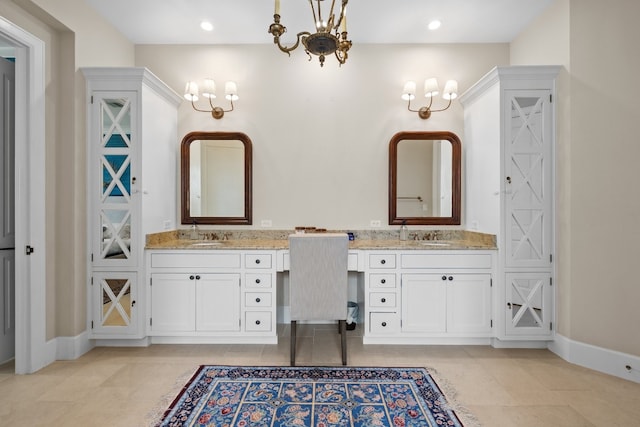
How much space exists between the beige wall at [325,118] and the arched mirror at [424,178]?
0.33 ft

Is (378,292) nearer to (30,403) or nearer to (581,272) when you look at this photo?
(581,272)

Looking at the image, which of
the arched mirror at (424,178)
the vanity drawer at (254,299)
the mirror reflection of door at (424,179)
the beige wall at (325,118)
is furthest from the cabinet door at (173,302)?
the mirror reflection of door at (424,179)

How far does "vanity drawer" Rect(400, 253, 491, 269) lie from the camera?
2.77m

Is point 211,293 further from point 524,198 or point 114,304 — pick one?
point 524,198

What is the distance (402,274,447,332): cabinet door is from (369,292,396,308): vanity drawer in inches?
3.7

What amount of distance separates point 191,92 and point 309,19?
4.34 ft

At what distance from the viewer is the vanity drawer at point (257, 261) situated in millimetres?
2770

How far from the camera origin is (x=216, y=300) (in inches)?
109

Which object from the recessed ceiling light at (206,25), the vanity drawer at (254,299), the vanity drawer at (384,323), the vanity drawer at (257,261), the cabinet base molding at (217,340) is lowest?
the cabinet base molding at (217,340)

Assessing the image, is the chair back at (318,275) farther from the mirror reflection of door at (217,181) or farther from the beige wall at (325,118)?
the mirror reflection of door at (217,181)

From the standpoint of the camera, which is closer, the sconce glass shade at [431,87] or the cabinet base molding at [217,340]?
the cabinet base molding at [217,340]

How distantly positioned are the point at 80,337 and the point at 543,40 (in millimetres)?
4583

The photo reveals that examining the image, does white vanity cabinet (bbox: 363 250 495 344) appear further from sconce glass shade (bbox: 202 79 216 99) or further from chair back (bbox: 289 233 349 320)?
sconce glass shade (bbox: 202 79 216 99)

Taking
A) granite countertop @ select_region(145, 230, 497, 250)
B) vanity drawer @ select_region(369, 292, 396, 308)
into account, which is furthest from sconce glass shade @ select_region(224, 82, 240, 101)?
vanity drawer @ select_region(369, 292, 396, 308)
